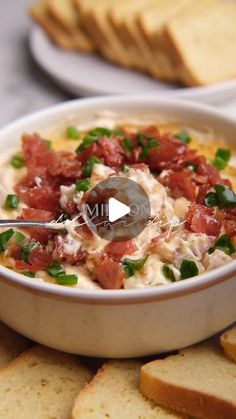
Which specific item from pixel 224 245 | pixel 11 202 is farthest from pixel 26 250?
pixel 224 245

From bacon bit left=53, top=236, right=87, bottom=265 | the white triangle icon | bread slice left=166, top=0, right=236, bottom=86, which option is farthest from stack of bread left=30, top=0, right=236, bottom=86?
bacon bit left=53, top=236, right=87, bottom=265

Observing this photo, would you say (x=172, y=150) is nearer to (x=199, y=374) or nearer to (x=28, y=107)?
(x=199, y=374)

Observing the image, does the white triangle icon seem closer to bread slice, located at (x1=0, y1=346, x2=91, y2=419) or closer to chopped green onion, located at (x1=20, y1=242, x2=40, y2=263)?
chopped green onion, located at (x1=20, y1=242, x2=40, y2=263)

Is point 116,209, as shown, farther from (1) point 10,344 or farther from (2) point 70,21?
(2) point 70,21

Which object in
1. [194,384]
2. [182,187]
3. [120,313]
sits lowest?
[194,384]

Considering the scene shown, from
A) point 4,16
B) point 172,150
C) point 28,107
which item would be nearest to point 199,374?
point 172,150

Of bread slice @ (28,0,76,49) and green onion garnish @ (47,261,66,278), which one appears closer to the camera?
green onion garnish @ (47,261,66,278)

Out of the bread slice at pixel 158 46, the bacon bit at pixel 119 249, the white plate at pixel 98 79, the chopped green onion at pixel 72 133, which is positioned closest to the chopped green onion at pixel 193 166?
the bacon bit at pixel 119 249
